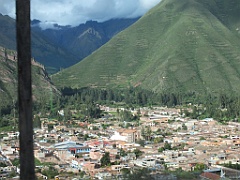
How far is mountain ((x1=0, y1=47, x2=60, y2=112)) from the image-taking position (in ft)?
182

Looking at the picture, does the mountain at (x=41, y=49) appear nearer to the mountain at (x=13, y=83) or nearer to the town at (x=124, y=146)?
the mountain at (x=13, y=83)

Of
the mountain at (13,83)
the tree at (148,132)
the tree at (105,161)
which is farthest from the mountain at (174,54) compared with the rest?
the tree at (105,161)

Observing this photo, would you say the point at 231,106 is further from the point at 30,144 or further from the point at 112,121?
the point at 30,144

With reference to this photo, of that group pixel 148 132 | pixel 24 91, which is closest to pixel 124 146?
pixel 148 132

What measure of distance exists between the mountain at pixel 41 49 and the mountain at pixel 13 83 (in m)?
61.0

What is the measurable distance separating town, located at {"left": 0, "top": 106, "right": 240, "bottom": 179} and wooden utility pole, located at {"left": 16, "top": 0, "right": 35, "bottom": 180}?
12.5m

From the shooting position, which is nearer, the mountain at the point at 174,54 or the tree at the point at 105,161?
the tree at the point at 105,161

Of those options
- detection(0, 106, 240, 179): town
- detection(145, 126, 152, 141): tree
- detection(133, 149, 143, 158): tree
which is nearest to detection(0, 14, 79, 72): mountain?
detection(0, 106, 240, 179): town

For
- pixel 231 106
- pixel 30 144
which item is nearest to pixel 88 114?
pixel 231 106

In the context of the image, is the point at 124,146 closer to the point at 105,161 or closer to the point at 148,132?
the point at 148,132

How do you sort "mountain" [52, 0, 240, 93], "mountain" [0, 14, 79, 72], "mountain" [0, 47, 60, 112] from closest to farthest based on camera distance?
"mountain" [0, 47, 60, 112] → "mountain" [52, 0, 240, 93] → "mountain" [0, 14, 79, 72]

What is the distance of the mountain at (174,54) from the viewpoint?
246 ft

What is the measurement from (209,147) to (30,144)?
2604 cm

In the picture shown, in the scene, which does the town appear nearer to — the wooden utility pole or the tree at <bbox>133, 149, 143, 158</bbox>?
the tree at <bbox>133, 149, 143, 158</bbox>
